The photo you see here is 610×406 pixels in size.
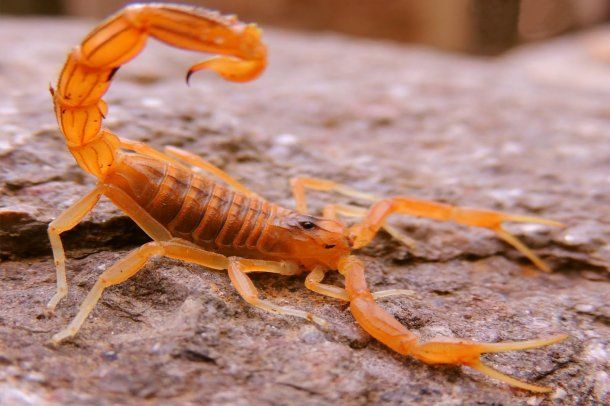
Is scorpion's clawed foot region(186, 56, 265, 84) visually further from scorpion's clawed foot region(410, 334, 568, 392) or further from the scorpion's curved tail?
scorpion's clawed foot region(410, 334, 568, 392)

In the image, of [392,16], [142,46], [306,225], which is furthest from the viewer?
[392,16]

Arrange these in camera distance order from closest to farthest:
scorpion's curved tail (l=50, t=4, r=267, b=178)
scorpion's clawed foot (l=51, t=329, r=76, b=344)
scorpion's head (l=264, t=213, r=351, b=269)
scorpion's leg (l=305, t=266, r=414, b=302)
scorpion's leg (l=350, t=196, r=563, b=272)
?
1. scorpion's curved tail (l=50, t=4, r=267, b=178)
2. scorpion's clawed foot (l=51, t=329, r=76, b=344)
3. scorpion's leg (l=305, t=266, r=414, b=302)
4. scorpion's head (l=264, t=213, r=351, b=269)
5. scorpion's leg (l=350, t=196, r=563, b=272)

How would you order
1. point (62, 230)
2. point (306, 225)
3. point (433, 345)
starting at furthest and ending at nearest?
point (306, 225)
point (62, 230)
point (433, 345)

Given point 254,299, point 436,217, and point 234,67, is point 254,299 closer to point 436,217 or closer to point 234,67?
point 234,67

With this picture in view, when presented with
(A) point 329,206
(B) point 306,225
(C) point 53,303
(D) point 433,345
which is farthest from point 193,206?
(D) point 433,345

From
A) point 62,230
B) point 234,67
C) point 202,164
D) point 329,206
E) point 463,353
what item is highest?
point 234,67

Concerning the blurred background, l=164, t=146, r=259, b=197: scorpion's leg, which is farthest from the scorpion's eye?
the blurred background

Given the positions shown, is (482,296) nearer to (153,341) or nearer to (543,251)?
(543,251)

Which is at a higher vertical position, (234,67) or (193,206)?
(234,67)
